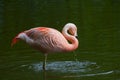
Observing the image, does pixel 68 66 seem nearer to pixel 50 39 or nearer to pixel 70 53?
pixel 50 39

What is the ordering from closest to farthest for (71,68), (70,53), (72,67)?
(71,68), (72,67), (70,53)

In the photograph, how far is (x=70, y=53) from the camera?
1447cm

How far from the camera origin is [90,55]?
13.6 meters

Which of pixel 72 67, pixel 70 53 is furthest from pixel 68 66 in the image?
pixel 70 53

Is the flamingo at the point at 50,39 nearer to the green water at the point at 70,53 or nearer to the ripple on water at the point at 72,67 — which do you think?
the ripple on water at the point at 72,67

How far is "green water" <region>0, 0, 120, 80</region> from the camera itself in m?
12.0

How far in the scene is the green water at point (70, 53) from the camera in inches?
471

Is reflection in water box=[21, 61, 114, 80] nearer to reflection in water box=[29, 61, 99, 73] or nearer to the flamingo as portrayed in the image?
reflection in water box=[29, 61, 99, 73]

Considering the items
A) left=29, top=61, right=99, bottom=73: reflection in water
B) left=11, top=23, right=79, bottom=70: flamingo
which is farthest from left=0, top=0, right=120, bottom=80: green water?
left=11, top=23, right=79, bottom=70: flamingo

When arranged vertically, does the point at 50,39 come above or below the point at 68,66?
above

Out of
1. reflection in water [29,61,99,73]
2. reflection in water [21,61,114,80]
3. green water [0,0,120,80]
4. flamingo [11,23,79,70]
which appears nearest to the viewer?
reflection in water [21,61,114,80]

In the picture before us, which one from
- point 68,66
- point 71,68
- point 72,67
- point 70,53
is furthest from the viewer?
point 70,53

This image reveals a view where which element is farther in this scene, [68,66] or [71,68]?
[68,66]

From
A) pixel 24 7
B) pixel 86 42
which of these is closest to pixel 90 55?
pixel 86 42
